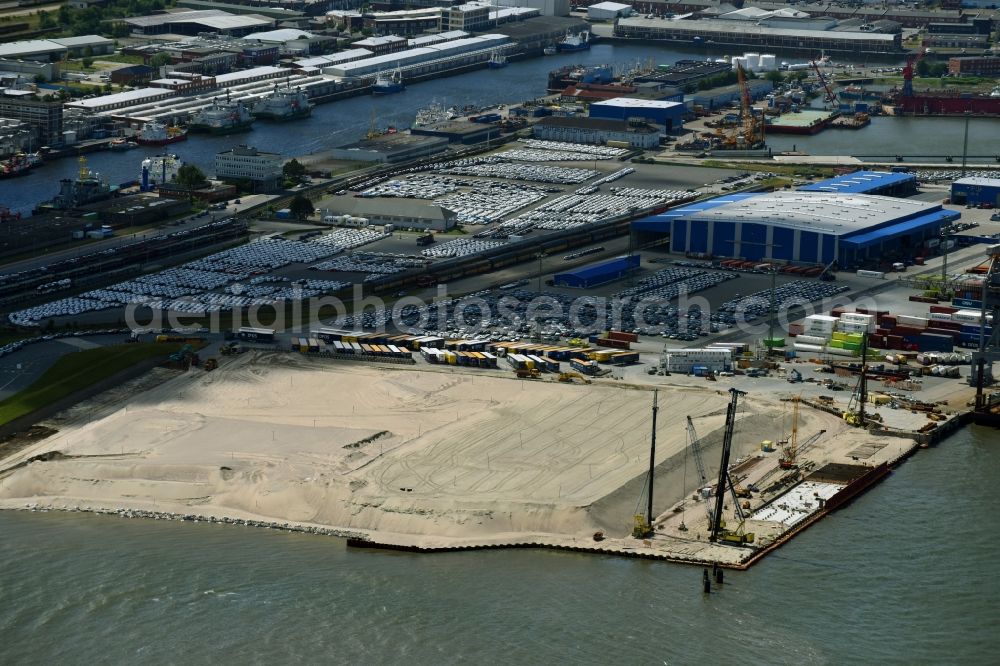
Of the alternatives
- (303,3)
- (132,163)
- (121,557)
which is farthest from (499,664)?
(303,3)

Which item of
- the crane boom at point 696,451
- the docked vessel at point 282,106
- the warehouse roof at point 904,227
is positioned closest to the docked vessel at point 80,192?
the docked vessel at point 282,106

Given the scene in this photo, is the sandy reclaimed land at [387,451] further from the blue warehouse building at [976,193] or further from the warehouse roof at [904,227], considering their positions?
the blue warehouse building at [976,193]

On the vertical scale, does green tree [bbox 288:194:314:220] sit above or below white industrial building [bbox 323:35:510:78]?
below

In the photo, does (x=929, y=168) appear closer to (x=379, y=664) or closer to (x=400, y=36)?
(x=400, y=36)

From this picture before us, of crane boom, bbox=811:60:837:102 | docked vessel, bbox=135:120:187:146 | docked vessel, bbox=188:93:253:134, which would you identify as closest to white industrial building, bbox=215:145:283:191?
docked vessel, bbox=135:120:187:146

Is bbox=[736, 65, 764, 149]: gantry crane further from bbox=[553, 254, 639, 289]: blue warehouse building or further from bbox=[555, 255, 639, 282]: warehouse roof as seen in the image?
bbox=[553, 254, 639, 289]: blue warehouse building

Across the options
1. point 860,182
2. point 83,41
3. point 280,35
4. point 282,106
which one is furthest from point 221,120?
point 860,182
